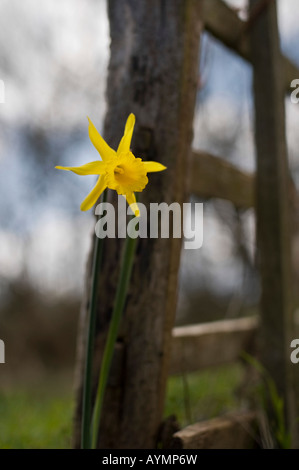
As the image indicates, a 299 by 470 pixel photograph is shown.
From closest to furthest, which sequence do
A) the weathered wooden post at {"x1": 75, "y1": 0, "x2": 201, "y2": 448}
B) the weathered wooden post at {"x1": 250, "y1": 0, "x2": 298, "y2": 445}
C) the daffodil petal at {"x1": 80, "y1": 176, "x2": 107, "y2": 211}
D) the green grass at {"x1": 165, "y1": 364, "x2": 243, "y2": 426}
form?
the daffodil petal at {"x1": 80, "y1": 176, "x2": 107, "y2": 211}, the weathered wooden post at {"x1": 75, "y1": 0, "x2": 201, "y2": 448}, the green grass at {"x1": 165, "y1": 364, "x2": 243, "y2": 426}, the weathered wooden post at {"x1": 250, "y1": 0, "x2": 298, "y2": 445}

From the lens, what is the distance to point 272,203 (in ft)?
5.75

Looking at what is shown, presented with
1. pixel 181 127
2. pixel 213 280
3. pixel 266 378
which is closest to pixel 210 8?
pixel 181 127

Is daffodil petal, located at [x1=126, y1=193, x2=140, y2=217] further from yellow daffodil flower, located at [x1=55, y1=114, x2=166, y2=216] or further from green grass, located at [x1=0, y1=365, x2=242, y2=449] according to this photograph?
green grass, located at [x1=0, y1=365, x2=242, y2=449]

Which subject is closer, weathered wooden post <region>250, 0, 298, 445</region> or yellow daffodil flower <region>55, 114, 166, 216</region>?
yellow daffodil flower <region>55, 114, 166, 216</region>

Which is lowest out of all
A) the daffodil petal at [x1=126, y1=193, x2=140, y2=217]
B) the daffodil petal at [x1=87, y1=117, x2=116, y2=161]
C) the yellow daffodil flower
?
the daffodil petal at [x1=126, y1=193, x2=140, y2=217]

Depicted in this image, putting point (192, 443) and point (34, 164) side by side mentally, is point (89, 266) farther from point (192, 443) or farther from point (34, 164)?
point (34, 164)

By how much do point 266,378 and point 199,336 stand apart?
1.07ft

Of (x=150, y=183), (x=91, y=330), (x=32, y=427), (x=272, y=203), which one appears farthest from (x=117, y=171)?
(x=32, y=427)

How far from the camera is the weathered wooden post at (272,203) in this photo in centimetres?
170

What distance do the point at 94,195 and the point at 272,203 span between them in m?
1.20

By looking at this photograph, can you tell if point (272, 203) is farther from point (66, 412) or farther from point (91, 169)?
point (66, 412)

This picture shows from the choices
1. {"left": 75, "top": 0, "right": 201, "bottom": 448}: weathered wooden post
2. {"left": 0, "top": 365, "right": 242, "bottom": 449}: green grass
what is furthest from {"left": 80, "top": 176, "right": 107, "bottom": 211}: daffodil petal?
{"left": 0, "top": 365, "right": 242, "bottom": 449}: green grass

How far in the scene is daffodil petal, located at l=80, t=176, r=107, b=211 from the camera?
69 centimetres

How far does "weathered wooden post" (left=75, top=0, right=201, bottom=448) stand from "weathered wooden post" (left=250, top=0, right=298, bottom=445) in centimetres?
61
